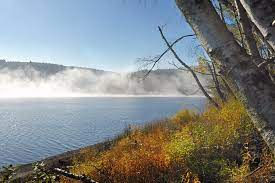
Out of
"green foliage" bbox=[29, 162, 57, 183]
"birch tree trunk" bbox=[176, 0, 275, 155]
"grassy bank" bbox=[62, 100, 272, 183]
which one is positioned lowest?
"grassy bank" bbox=[62, 100, 272, 183]

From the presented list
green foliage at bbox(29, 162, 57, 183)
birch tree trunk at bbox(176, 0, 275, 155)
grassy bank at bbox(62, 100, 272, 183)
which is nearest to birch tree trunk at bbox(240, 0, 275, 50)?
birch tree trunk at bbox(176, 0, 275, 155)

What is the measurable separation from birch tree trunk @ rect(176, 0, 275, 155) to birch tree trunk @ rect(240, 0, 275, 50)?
0.68ft

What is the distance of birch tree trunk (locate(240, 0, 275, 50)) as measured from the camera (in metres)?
1.61

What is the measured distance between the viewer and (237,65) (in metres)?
1.82

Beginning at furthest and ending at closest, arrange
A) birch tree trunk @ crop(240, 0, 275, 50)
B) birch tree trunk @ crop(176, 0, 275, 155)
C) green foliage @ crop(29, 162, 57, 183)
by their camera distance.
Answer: green foliage @ crop(29, 162, 57, 183) < birch tree trunk @ crop(176, 0, 275, 155) < birch tree trunk @ crop(240, 0, 275, 50)

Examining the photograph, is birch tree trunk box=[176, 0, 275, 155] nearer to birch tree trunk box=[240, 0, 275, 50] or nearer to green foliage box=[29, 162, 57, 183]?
birch tree trunk box=[240, 0, 275, 50]

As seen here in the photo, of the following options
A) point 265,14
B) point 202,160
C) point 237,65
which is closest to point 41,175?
point 237,65

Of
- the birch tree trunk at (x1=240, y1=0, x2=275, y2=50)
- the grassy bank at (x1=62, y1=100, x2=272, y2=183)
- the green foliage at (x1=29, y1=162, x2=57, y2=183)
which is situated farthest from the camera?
the grassy bank at (x1=62, y1=100, x2=272, y2=183)

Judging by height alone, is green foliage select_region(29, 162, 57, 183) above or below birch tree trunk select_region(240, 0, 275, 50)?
below

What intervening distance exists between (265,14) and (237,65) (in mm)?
318

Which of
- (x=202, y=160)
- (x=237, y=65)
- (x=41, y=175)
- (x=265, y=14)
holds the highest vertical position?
(x=265, y=14)

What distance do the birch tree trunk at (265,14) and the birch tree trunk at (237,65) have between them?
21 cm

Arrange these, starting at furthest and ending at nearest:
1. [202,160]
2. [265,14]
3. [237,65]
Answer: [202,160]
[237,65]
[265,14]

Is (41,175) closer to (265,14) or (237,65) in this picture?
(237,65)
